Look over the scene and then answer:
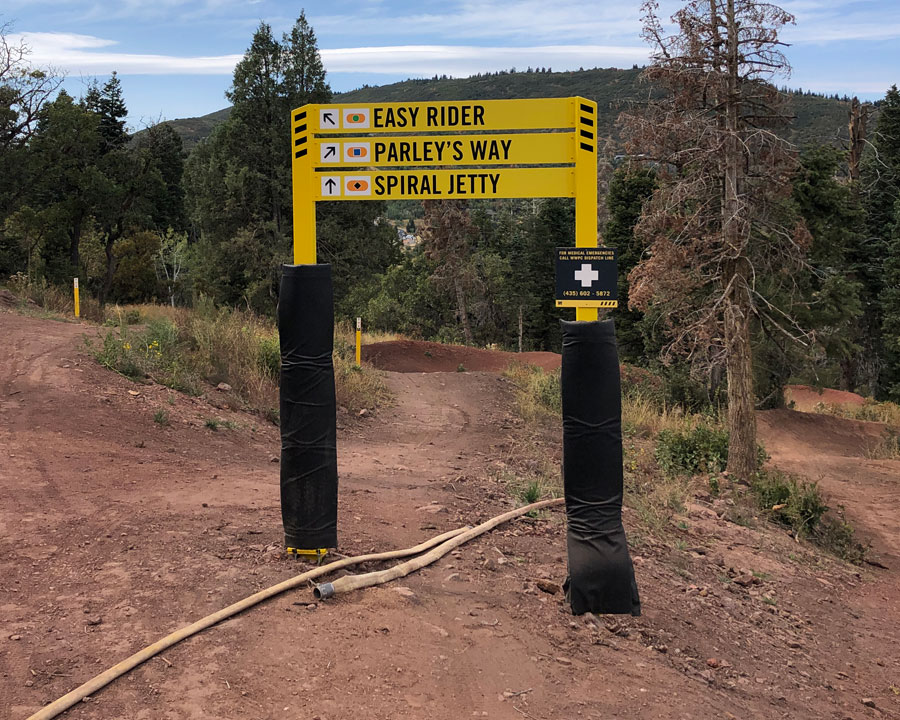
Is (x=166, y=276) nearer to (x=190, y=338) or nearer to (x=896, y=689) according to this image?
(x=190, y=338)

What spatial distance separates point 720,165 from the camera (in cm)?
1239

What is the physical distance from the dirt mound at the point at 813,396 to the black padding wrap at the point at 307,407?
2971 centimetres

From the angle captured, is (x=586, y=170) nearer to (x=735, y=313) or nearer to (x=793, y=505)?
(x=793, y=505)

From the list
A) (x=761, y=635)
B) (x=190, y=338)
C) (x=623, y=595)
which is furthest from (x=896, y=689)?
(x=190, y=338)

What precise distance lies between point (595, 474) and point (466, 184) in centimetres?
196

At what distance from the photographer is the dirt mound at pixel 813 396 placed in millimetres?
31927

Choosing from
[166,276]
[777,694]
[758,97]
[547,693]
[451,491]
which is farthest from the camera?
[166,276]

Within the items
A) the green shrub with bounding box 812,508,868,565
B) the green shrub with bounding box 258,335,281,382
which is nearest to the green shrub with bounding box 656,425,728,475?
the green shrub with bounding box 812,508,868,565

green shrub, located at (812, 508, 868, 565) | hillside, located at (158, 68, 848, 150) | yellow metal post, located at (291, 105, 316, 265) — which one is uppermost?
hillside, located at (158, 68, 848, 150)

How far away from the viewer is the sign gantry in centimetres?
497

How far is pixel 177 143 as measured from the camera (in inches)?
2158

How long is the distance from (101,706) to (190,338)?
8.99 m

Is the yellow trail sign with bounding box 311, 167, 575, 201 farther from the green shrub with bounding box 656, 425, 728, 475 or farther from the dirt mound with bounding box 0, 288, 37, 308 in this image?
the dirt mound with bounding box 0, 288, 37, 308

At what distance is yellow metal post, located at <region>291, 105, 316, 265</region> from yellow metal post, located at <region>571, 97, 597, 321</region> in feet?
5.46
